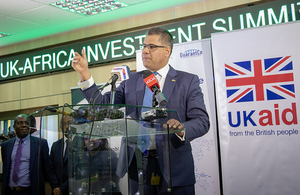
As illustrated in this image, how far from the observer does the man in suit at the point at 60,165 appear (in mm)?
1559

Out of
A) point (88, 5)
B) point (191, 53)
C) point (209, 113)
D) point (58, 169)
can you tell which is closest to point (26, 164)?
point (58, 169)

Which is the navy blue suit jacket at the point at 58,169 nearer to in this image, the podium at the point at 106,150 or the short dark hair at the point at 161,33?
the podium at the point at 106,150

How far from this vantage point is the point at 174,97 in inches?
90.7

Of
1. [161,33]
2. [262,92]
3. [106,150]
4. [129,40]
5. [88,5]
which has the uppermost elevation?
[88,5]

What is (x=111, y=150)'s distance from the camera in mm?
1550

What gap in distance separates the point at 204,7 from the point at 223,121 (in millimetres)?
1991

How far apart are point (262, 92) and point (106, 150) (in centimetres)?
267

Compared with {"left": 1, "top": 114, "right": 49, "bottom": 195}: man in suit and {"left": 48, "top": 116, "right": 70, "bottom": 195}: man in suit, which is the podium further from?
{"left": 1, "top": 114, "right": 49, "bottom": 195}: man in suit

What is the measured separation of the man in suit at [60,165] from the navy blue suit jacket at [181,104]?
50 cm

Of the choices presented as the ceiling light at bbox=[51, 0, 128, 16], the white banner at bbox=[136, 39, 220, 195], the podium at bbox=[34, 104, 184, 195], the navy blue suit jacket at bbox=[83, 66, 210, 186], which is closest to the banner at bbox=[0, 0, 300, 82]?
the ceiling light at bbox=[51, 0, 128, 16]

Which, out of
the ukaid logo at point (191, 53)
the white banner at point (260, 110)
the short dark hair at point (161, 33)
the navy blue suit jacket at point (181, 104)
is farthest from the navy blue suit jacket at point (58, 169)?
the ukaid logo at point (191, 53)

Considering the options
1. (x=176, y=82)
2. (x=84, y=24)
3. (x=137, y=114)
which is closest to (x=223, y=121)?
(x=176, y=82)

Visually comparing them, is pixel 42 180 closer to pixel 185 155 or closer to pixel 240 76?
pixel 185 155

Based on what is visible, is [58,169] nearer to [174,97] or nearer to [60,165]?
[60,165]
